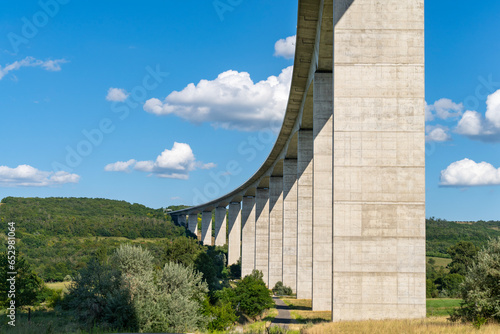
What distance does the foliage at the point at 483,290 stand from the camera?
48.8 feet

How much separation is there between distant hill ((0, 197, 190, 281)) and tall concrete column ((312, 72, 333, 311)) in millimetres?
36072

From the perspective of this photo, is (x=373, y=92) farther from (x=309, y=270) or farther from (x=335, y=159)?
(x=309, y=270)

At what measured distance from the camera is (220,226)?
4210 inches

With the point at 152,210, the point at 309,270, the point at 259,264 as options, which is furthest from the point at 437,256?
the point at 152,210

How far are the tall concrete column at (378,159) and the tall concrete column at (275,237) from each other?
37119mm

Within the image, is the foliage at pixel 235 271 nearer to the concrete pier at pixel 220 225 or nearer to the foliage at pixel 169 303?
the concrete pier at pixel 220 225

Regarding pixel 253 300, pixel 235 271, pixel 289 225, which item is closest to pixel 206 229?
pixel 235 271

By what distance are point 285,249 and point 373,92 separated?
31.3 metres

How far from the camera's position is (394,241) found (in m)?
20.7

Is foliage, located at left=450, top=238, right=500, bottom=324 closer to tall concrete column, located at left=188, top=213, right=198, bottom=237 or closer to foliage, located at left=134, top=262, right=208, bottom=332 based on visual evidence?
foliage, located at left=134, top=262, right=208, bottom=332

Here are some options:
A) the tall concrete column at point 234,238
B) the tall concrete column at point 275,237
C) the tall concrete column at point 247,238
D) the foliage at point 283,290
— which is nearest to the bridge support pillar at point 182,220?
the tall concrete column at point 234,238

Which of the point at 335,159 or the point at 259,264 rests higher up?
the point at 335,159

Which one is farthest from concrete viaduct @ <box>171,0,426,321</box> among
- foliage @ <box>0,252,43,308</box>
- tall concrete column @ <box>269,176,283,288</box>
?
tall concrete column @ <box>269,176,283,288</box>

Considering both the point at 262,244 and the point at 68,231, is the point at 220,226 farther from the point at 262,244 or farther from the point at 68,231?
the point at 262,244
